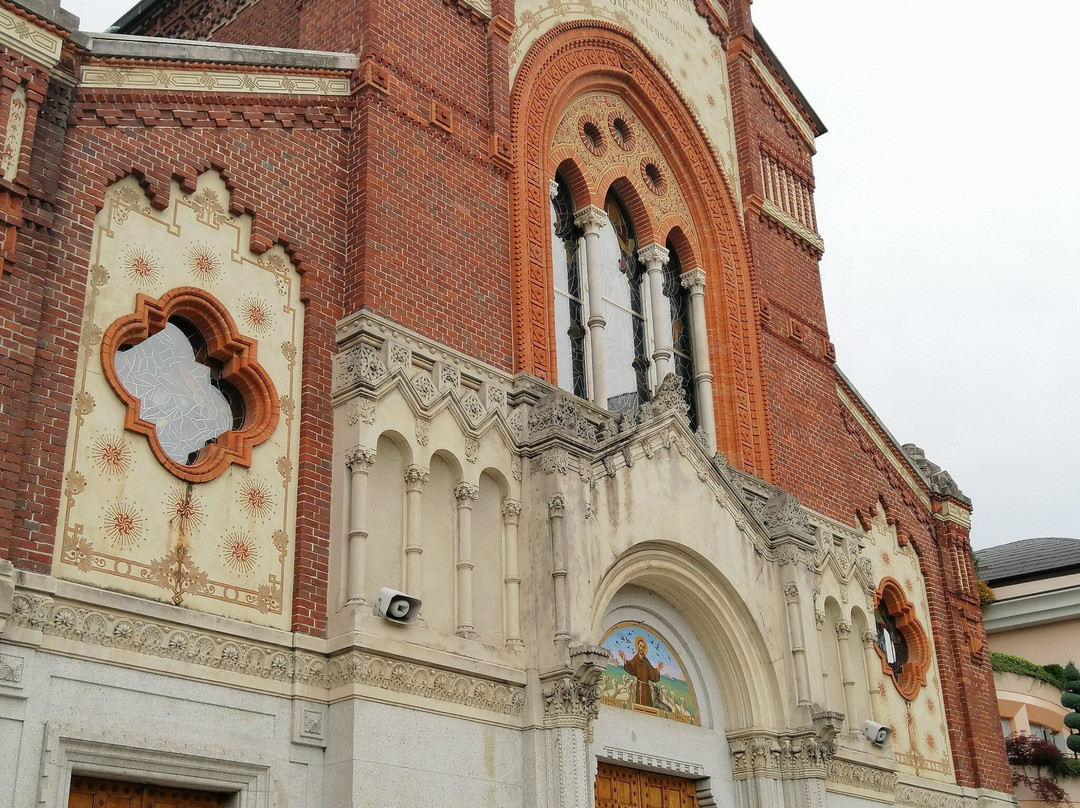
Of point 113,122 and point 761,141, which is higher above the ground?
point 761,141

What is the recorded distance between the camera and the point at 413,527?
43.2 ft

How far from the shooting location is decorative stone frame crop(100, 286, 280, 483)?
1178 cm

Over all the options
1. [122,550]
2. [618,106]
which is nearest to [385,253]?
[122,550]

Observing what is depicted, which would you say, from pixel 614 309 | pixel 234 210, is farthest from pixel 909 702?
pixel 234 210

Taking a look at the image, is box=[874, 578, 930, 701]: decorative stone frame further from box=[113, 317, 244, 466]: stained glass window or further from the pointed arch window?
box=[113, 317, 244, 466]: stained glass window

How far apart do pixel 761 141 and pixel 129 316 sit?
13059mm

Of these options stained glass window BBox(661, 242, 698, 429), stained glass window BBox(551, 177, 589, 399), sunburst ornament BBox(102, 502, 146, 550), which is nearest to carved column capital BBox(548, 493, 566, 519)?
stained glass window BBox(551, 177, 589, 399)

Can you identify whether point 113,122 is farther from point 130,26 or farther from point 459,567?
point 130,26

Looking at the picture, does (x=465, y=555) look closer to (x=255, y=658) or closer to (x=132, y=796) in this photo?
(x=255, y=658)

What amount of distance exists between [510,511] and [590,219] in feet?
Result: 17.5

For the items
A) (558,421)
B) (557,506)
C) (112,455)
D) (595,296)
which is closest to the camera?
(112,455)

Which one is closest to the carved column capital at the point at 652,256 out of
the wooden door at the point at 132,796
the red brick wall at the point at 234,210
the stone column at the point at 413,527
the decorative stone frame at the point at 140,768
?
the red brick wall at the point at 234,210

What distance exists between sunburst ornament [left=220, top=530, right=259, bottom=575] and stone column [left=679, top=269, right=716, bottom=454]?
7.63 metres

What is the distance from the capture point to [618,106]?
1961cm
